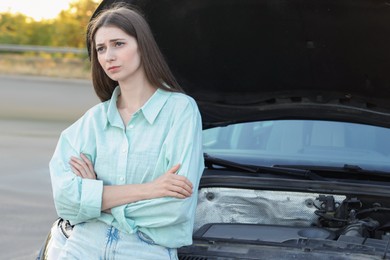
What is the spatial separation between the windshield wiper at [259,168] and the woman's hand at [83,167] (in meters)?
1.47

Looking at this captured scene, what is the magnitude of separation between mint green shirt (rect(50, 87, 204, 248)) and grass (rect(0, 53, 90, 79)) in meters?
17.5

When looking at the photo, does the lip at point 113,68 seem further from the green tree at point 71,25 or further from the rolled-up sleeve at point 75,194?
the green tree at point 71,25

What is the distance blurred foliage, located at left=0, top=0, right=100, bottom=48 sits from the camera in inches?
956

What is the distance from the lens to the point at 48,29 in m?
25.3

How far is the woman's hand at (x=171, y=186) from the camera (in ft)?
8.01

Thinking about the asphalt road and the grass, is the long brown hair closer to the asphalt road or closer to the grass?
→ the asphalt road

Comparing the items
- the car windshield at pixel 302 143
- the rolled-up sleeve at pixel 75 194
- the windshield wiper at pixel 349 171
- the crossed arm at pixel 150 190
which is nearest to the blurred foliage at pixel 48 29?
the car windshield at pixel 302 143

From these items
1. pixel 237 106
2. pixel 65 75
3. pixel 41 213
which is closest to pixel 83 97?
pixel 65 75

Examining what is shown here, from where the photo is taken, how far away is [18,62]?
21.0 meters

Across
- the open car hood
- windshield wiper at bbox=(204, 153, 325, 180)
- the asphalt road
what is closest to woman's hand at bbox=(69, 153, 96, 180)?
the open car hood

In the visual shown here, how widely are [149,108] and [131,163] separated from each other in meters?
0.22

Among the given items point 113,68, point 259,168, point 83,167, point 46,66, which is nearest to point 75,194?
point 83,167

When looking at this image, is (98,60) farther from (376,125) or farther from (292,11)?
(376,125)

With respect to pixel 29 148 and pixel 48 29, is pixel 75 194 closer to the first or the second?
pixel 29 148
